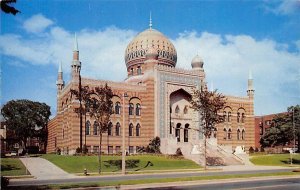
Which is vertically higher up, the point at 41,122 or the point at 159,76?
the point at 159,76

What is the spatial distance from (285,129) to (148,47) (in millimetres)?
29389

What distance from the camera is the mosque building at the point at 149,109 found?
52.4m

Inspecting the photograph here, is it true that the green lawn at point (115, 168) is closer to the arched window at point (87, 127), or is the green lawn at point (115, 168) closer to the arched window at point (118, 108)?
the arched window at point (87, 127)

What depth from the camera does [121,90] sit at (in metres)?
55.2

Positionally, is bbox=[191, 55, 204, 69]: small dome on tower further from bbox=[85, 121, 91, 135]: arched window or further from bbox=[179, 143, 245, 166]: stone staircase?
bbox=[85, 121, 91, 135]: arched window

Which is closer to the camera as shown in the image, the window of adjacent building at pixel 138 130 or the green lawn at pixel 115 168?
the green lawn at pixel 115 168

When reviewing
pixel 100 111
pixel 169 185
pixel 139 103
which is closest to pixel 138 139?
pixel 139 103

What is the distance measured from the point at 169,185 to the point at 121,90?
3352 cm

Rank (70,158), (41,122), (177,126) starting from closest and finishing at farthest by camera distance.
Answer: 1. (70,158)
2. (177,126)
3. (41,122)

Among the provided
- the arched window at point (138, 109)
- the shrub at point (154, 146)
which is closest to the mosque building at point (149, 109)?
the arched window at point (138, 109)

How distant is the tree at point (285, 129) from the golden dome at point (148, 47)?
23.9 metres

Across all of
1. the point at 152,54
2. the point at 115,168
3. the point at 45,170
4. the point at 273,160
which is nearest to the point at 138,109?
the point at 152,54

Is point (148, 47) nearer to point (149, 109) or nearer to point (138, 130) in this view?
point (149, 109)

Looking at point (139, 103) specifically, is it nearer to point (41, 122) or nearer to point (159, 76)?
point (159, 76)
